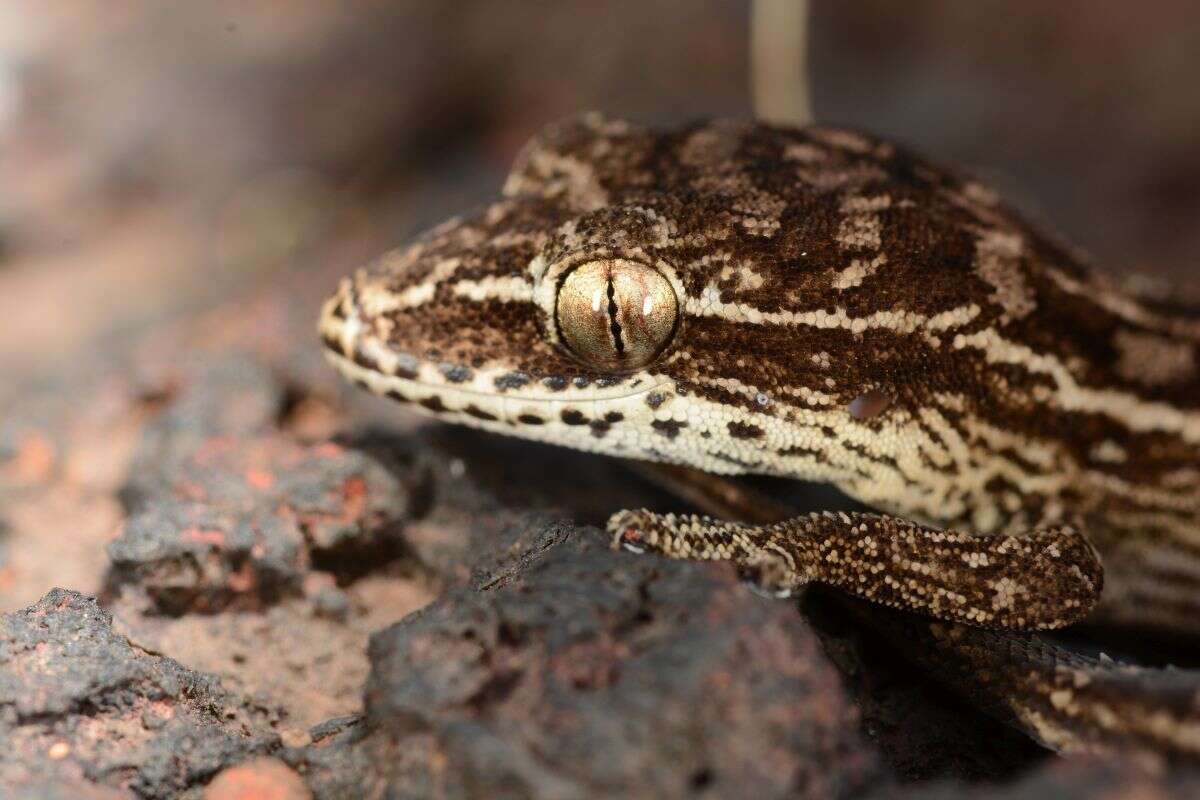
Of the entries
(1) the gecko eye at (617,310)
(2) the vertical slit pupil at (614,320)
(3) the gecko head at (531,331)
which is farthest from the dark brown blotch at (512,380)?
(2) the vertical slit pupil at (614,320)

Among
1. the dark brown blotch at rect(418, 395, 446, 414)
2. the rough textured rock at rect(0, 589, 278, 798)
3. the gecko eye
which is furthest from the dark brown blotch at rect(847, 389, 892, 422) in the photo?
the rough textured rock at rect(0, 589, 278, 798)

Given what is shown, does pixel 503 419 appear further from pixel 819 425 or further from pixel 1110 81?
pixel 1110 81

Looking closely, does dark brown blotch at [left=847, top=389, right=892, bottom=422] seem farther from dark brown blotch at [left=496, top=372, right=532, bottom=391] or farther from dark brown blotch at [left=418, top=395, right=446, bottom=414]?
dark brown blotch at [left=418, top=395, right=446, bottom=414]

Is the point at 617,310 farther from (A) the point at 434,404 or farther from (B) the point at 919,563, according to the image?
(B) the point at 919,563

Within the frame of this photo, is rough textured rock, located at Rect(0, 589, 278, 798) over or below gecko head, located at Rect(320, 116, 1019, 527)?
below

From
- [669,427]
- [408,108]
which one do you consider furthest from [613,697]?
[408,108]

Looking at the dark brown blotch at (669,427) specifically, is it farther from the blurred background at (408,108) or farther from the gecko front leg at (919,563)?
the blurred background at (408,108)

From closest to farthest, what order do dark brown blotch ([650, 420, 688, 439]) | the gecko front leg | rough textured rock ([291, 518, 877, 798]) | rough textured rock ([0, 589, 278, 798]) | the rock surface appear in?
rough textured rock ([291, 518, 877, 798]) < the rock surface < rough textured rock ([0, 589, 278, 798]) < the gecko front leg < dark brown blotch ([650, 420, 688, 439])
